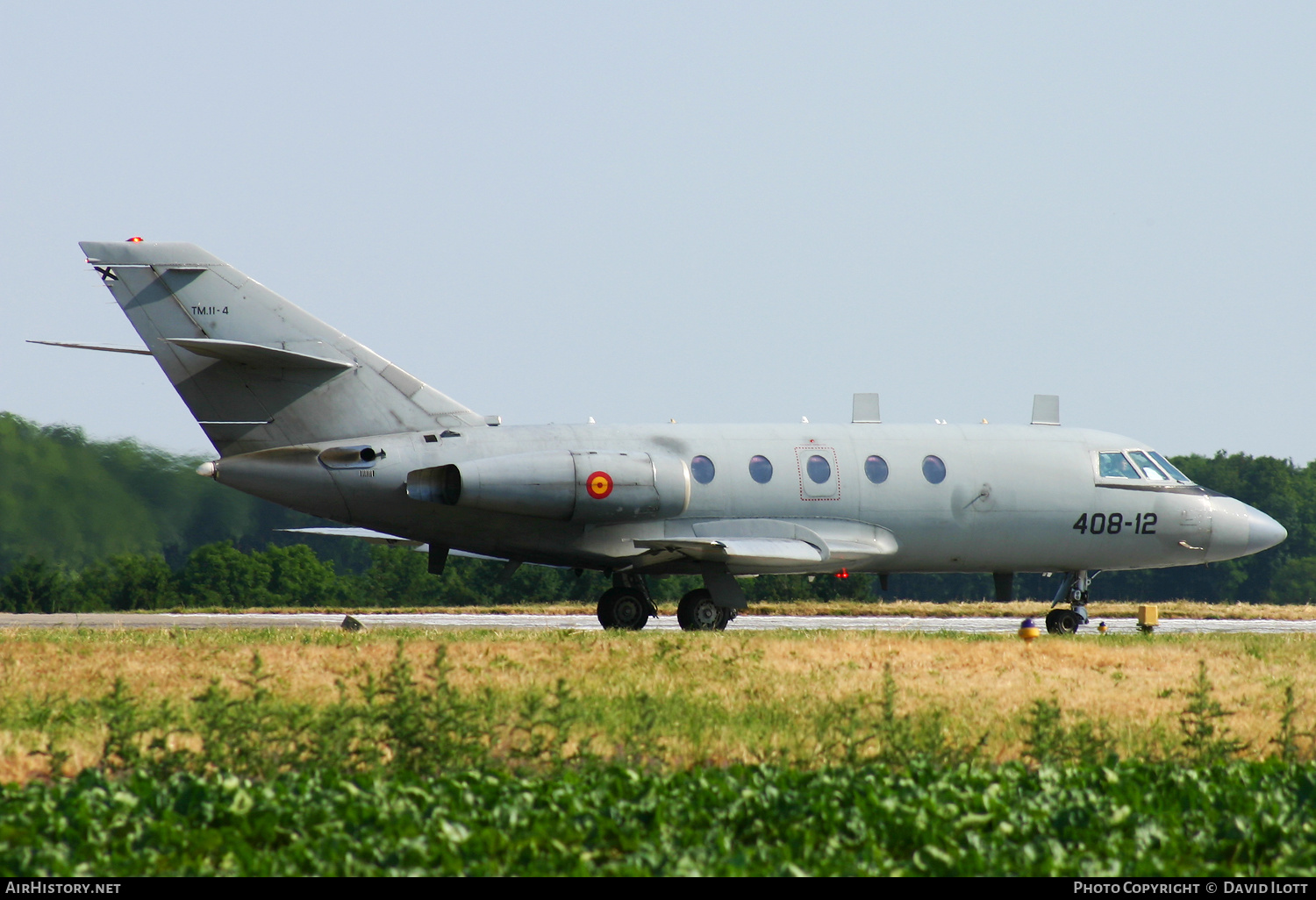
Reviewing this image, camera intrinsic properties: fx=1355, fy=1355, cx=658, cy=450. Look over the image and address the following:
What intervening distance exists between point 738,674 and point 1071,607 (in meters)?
12.4

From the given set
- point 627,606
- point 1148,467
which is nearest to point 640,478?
point 627,606

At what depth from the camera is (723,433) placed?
2361cm

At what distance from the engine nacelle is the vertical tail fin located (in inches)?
59.5

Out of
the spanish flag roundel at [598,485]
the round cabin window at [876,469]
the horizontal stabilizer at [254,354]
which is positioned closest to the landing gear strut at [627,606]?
the spanish flag roundel at [598,485]

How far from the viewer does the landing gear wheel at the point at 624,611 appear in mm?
23422

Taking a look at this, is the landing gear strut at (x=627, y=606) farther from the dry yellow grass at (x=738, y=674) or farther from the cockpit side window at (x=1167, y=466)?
the cockpit side window at (x=1167, y=466)

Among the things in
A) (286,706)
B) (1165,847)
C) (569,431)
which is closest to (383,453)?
(569,431)

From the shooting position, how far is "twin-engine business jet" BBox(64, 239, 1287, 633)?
21.5 m

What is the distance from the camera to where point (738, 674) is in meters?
15.7

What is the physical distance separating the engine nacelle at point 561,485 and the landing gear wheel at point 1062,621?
26.0 feet

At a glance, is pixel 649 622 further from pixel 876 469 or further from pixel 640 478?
pixel 640 478

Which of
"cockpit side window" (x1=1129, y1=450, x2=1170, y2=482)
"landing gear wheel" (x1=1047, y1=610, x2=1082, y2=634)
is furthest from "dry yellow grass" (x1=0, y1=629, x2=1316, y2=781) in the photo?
"cockpit side window" (x1=1129, y1=450, x2=1170, y2=482)

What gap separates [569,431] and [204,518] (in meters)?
17.6

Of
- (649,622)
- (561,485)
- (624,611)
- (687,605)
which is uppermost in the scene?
(561,485)
